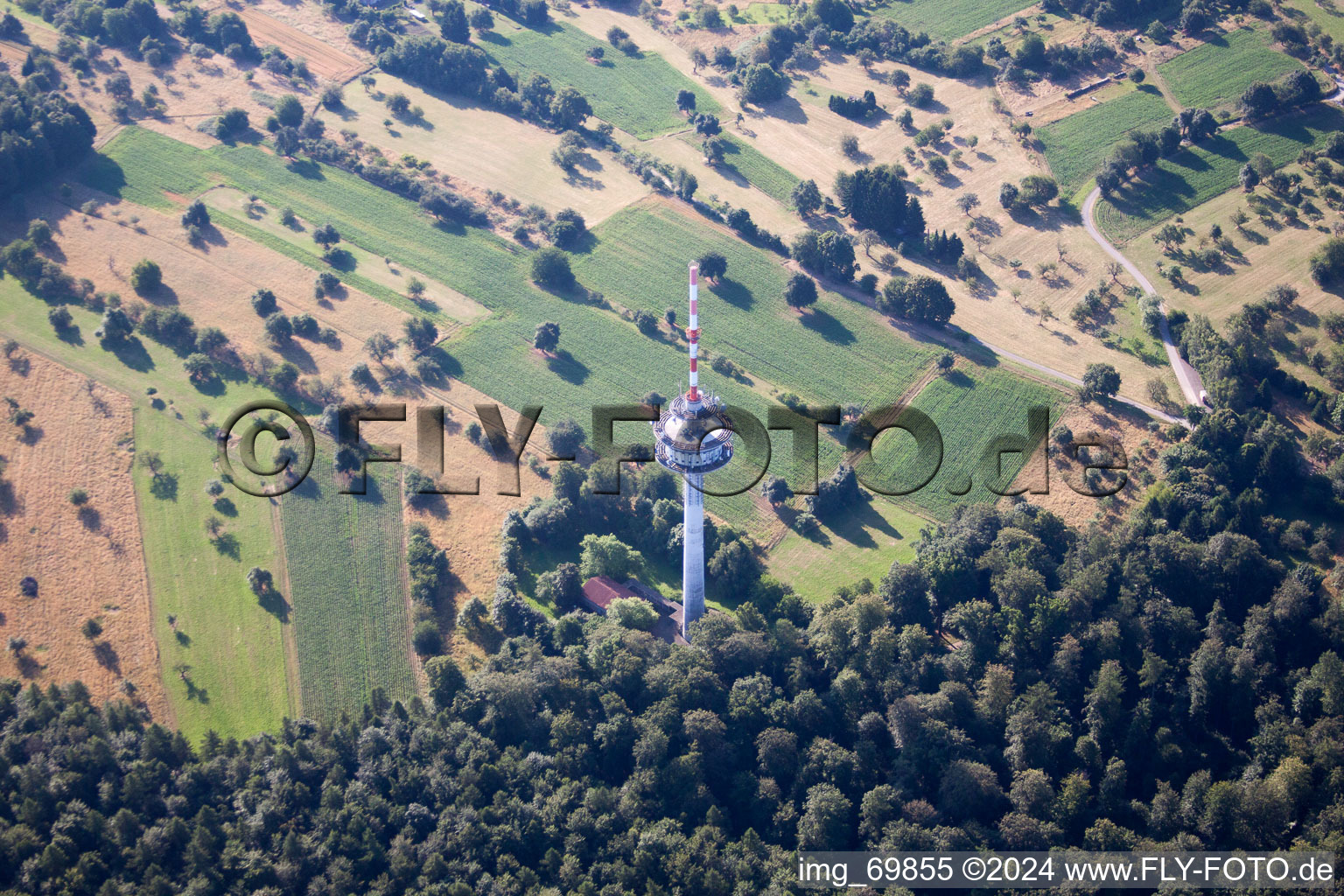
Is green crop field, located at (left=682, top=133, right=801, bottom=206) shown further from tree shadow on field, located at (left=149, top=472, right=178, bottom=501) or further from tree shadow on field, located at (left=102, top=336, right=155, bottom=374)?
tree shadow on field, located at (left=149, top=472, right=178, bottom=501)

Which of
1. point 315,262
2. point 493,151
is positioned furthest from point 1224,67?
point 315,262

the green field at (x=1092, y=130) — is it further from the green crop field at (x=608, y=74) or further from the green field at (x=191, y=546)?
the green field at (x=191, y=546)

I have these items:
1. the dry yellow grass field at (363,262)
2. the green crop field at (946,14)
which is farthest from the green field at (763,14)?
the dry yellow grass field at (363,262)

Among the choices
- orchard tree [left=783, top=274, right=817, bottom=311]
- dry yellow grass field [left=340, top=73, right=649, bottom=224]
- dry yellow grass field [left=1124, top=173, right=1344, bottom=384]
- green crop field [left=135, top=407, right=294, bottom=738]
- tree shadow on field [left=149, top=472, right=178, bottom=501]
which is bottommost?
green crop field [left=135, top=407, right=294, bottom=738]

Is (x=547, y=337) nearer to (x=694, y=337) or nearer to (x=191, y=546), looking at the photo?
(x=191, y=546)

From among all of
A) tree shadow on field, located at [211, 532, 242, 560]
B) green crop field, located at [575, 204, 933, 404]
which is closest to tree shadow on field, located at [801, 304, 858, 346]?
green crop field, located at [575, 204, 933, 404]
